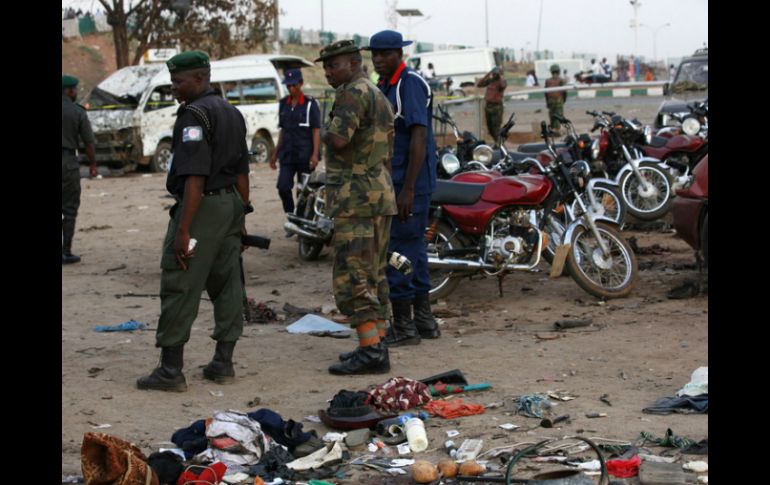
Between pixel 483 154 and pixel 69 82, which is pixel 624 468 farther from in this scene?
pixel 69 82

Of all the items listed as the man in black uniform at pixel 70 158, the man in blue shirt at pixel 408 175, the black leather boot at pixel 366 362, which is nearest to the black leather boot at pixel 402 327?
the man in blue shirt at pixel 408 175

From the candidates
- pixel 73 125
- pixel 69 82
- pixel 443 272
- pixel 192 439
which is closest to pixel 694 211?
pixel 443 272

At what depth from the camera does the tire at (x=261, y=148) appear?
2189 centimetres

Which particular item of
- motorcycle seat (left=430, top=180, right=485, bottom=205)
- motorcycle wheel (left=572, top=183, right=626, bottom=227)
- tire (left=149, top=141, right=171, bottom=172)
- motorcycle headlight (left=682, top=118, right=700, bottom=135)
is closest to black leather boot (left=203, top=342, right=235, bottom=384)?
motorcycle seat (left=430, top=180, right=485, bottom=205)

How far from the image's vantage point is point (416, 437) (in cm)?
491

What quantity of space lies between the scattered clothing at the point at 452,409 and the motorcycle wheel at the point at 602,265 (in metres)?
3.28

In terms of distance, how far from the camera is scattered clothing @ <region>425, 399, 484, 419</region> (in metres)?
5.41

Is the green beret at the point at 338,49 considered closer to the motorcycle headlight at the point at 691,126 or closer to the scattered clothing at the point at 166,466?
the scattered clothing at the point at 166,466

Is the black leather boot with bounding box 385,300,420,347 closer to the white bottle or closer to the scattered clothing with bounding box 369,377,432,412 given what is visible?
the scattered clothing with bounding box 369,377,432,412

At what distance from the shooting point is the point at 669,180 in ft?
38.5

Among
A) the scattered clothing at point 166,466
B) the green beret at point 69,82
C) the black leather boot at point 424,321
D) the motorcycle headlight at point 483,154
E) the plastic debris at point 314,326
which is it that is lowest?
the plastic debris at point 314,326

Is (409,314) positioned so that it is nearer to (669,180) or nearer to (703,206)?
(703,206)
